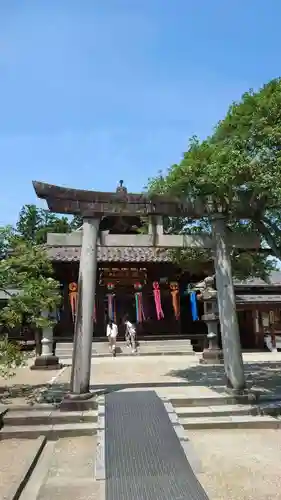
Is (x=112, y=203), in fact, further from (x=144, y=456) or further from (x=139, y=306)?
(x=139, y=306)

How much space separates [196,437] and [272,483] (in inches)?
80.4

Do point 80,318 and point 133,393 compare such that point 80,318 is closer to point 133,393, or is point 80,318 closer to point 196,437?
point 133,393

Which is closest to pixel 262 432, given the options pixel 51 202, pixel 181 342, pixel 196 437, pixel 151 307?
pixel 196 437

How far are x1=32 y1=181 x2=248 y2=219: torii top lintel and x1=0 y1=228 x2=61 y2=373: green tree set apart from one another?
1.17 meters

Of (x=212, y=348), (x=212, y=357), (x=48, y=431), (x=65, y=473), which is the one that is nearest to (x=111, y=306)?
(x=212, y=348)

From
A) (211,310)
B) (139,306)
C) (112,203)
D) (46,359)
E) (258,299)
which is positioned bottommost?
(46,359)

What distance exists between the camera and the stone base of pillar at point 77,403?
7.84m

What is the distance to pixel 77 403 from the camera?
25.8ft

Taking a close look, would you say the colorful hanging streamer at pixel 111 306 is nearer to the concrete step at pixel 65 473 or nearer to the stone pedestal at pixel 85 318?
the stone pedestal at pixel 85 318

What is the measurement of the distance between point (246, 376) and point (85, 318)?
6389 mm

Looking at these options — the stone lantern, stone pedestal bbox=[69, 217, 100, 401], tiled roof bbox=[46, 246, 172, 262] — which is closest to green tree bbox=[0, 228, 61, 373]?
stone pedestal bbox=[69, 217, 100, 401]

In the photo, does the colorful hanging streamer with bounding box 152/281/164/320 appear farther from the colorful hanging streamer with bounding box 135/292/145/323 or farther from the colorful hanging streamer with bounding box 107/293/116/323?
the colorful hanging streamer with bounding box 107/293/116/323

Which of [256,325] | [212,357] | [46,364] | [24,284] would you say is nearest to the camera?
[24,284]

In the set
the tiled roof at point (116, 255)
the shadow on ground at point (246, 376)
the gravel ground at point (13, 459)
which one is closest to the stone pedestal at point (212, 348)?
the shadow on ground at point (246, 376)
